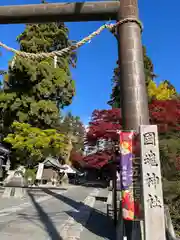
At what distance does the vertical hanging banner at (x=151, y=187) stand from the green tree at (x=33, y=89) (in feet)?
68.7

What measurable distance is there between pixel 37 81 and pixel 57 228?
68.1 feet

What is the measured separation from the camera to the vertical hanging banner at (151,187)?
133 inches

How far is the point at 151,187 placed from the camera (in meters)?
3.62

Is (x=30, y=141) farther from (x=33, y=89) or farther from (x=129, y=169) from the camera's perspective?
(x=129, y=169)

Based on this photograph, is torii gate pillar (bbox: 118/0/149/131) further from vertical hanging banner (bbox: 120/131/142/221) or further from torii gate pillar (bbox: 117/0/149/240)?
vertical hanging banner (bbox: 120/131/142/221)

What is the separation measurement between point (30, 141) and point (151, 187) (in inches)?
807

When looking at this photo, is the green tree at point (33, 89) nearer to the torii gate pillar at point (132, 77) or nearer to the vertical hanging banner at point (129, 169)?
the torii gate pillar at point (132, 77)

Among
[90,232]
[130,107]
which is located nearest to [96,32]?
[130,107]

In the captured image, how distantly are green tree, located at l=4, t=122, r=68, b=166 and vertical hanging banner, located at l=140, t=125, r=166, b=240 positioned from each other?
20.3 meters

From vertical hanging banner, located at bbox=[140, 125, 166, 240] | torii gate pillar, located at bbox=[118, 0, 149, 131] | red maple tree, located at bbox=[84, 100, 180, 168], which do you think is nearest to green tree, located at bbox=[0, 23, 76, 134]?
red maple tree, located at bbox=[84, 100, 180, 168]

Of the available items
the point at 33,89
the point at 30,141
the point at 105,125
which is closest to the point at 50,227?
the point at 105,125

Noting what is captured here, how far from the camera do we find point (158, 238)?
3348 millimetres

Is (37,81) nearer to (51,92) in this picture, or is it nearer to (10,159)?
(51,92)

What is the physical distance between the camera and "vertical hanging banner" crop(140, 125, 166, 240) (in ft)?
11.1
